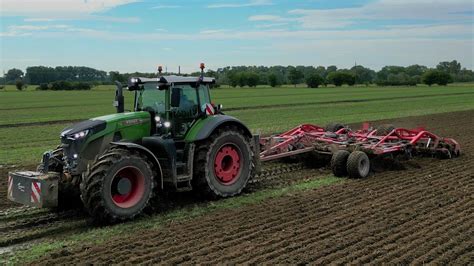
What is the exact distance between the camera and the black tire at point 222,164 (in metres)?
8.88

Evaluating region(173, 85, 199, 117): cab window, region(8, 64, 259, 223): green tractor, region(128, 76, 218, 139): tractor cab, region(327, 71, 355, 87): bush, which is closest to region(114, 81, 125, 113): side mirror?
region(8, 64, 259, 223): green tractor

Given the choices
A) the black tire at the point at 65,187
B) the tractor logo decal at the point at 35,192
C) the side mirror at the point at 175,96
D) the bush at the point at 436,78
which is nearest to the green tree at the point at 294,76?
the bush at the point at 436,78

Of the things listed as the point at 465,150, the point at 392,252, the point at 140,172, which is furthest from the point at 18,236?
the point at 465,150

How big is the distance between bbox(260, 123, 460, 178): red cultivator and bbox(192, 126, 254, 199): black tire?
54.4 inches

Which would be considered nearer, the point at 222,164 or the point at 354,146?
the point at 222,164

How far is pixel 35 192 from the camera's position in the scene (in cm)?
748

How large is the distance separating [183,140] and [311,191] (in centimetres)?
268

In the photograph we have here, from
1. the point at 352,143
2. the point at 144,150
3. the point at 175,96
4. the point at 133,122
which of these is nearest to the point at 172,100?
the point at 175,96

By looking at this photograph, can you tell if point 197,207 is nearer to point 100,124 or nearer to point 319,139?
point 100,124

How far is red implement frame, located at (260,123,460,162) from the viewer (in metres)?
11.7

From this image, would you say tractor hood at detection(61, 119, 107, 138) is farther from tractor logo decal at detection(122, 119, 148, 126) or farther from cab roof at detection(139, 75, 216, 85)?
cab roof at detection(139, 75, 216, 85)

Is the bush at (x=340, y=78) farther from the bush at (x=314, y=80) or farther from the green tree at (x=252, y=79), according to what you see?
the green tree at (x=252, y=79)

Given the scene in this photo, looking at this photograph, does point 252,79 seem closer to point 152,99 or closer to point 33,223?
point 152,99

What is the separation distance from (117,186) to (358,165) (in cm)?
530
